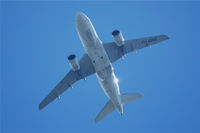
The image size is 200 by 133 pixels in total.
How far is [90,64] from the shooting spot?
165 ft

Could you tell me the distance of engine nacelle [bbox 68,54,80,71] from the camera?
4838 cm

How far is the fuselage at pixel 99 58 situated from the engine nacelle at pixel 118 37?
6.97ft

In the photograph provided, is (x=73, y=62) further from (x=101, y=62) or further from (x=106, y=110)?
(x=106, y=110)

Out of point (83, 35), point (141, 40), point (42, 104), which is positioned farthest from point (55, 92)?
point (141, 40)

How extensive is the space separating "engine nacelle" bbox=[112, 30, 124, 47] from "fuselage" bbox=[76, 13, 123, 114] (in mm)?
2123

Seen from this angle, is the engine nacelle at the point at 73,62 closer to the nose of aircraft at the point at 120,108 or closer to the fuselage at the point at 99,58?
the fuselage at the point at 99,58

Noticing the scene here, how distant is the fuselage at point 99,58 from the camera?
1828 inches

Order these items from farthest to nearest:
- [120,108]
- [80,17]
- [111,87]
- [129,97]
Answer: [129,97], [120,108], [111,87], [80,17]

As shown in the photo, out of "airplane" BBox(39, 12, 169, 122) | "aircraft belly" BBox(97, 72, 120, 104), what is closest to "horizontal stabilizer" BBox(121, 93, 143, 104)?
"airplane" BBox(39, 12, 169, 122)

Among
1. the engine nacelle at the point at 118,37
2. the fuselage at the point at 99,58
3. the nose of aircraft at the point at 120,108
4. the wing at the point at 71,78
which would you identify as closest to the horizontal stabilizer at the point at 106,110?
the fuselage at the point at 99,58

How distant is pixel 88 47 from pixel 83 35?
176cm

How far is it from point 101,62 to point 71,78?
591 centimetres

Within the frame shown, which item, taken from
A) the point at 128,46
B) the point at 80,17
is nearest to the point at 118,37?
the point at 128,46

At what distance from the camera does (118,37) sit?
48844mm
